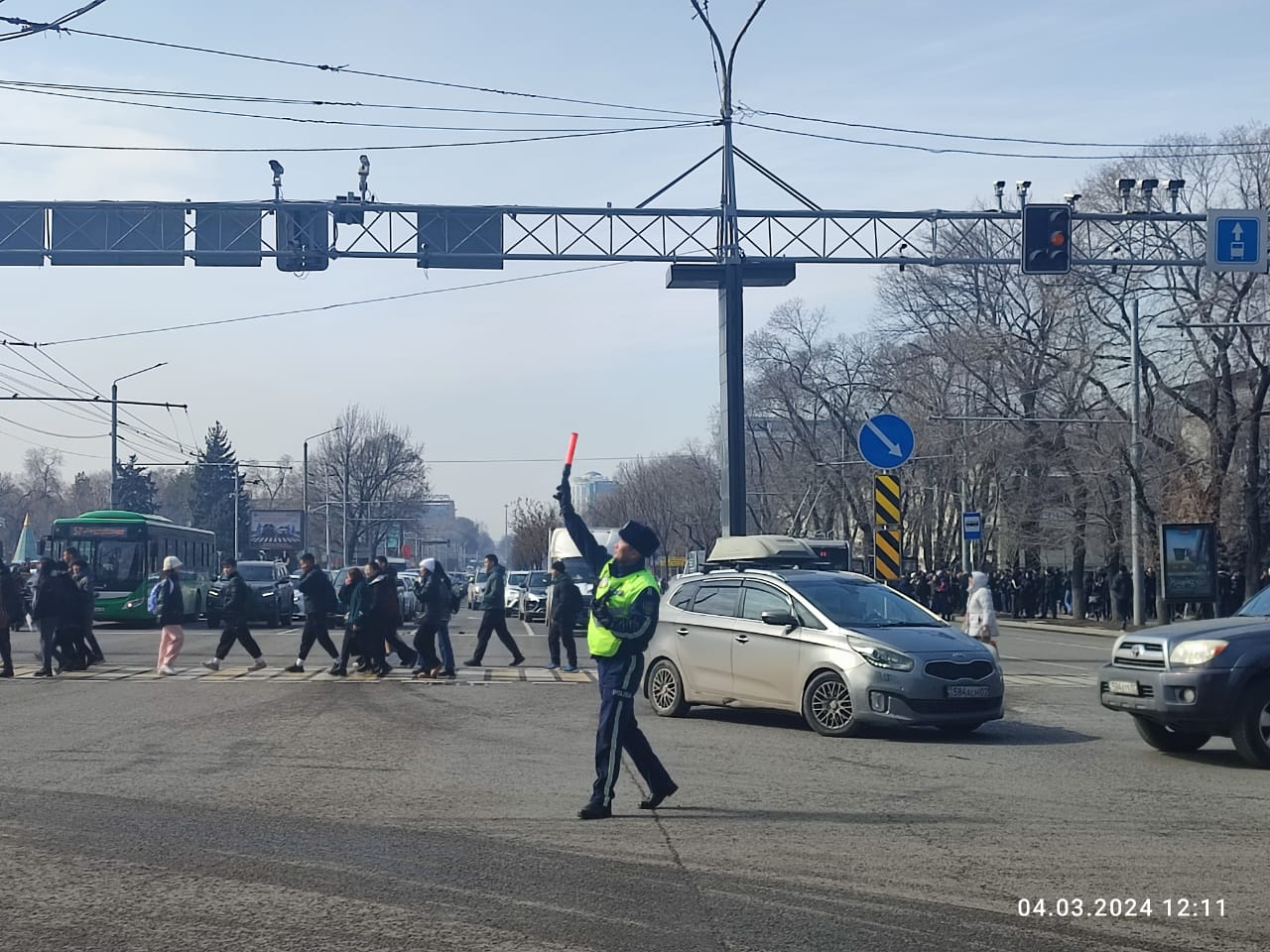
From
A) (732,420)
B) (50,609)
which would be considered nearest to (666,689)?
(50,609)

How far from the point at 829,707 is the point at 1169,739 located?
9.52 feet

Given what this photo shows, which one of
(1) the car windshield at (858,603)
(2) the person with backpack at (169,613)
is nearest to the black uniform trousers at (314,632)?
(2) the person with backpack at (169,613)

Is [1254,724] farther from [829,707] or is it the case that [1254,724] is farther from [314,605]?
[314,605]

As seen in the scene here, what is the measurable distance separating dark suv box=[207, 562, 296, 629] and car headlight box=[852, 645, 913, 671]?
28497mm

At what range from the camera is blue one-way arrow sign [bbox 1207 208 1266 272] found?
961 inches

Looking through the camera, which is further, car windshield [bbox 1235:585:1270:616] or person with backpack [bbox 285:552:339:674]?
person with backpack [bbox 285:552:339:674]

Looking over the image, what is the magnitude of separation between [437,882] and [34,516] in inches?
5614

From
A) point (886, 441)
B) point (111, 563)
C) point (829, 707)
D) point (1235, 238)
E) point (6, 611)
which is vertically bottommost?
point (829, 707)

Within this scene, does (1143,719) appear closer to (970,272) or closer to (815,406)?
(970,272)

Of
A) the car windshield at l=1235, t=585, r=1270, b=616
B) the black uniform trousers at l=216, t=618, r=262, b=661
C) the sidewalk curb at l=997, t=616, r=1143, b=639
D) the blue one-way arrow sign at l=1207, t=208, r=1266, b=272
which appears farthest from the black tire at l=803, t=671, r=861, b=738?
the sidewalk curb at l=997, t=616, r=1143, b=639

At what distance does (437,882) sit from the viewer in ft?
23.5

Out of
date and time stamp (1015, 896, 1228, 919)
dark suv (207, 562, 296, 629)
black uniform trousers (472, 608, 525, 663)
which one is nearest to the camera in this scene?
date and time stamp (1015, 896, 1228, 919)

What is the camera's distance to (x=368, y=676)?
68.9 feet

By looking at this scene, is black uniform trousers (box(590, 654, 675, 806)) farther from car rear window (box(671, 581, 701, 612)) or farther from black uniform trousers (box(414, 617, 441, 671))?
black uniform trousers (box(414, 617, 441, 671))
